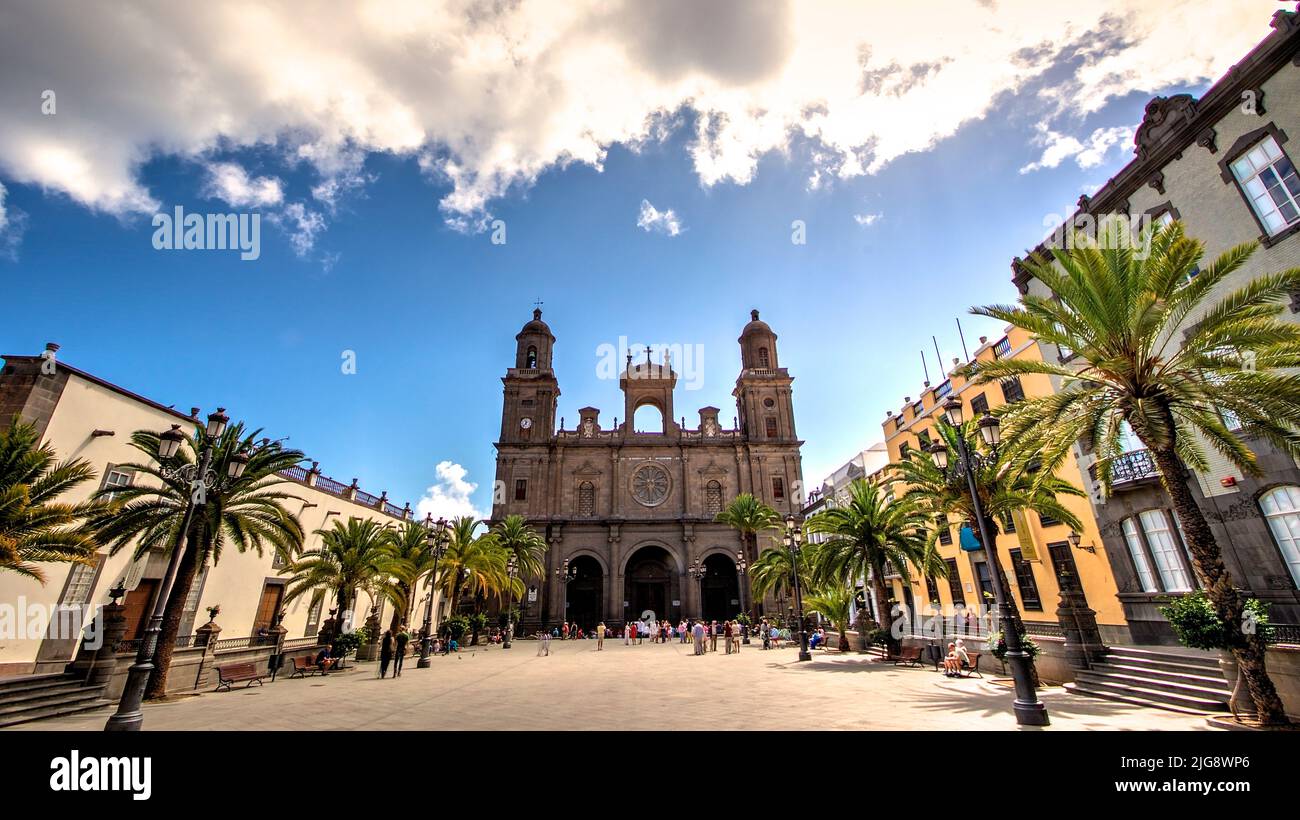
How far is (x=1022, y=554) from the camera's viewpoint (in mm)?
15344

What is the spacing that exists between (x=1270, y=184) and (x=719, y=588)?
35949mm

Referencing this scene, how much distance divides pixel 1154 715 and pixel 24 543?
21723 millimetres

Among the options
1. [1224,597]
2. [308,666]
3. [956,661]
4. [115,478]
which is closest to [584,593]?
[308,666]

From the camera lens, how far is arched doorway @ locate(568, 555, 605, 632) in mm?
40000

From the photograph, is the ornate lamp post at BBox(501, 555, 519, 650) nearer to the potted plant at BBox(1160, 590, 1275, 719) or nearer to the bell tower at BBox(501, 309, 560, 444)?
the bell tower at BBox(501, 309, 560, 444)

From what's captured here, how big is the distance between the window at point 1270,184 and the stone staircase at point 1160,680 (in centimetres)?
976

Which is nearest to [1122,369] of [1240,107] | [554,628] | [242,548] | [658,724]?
[1240,107]

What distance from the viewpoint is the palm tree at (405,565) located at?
21266 mm

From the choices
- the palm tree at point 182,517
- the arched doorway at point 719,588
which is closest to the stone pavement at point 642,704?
the palm tree at point 182,517

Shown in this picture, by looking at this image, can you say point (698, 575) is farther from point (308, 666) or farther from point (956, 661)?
point (308, 666)

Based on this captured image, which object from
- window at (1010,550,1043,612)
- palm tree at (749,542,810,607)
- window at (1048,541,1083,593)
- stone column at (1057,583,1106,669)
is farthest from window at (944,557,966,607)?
stone column at (1057,583,1106,669)

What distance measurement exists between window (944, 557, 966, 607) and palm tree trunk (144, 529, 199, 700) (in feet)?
91.6
